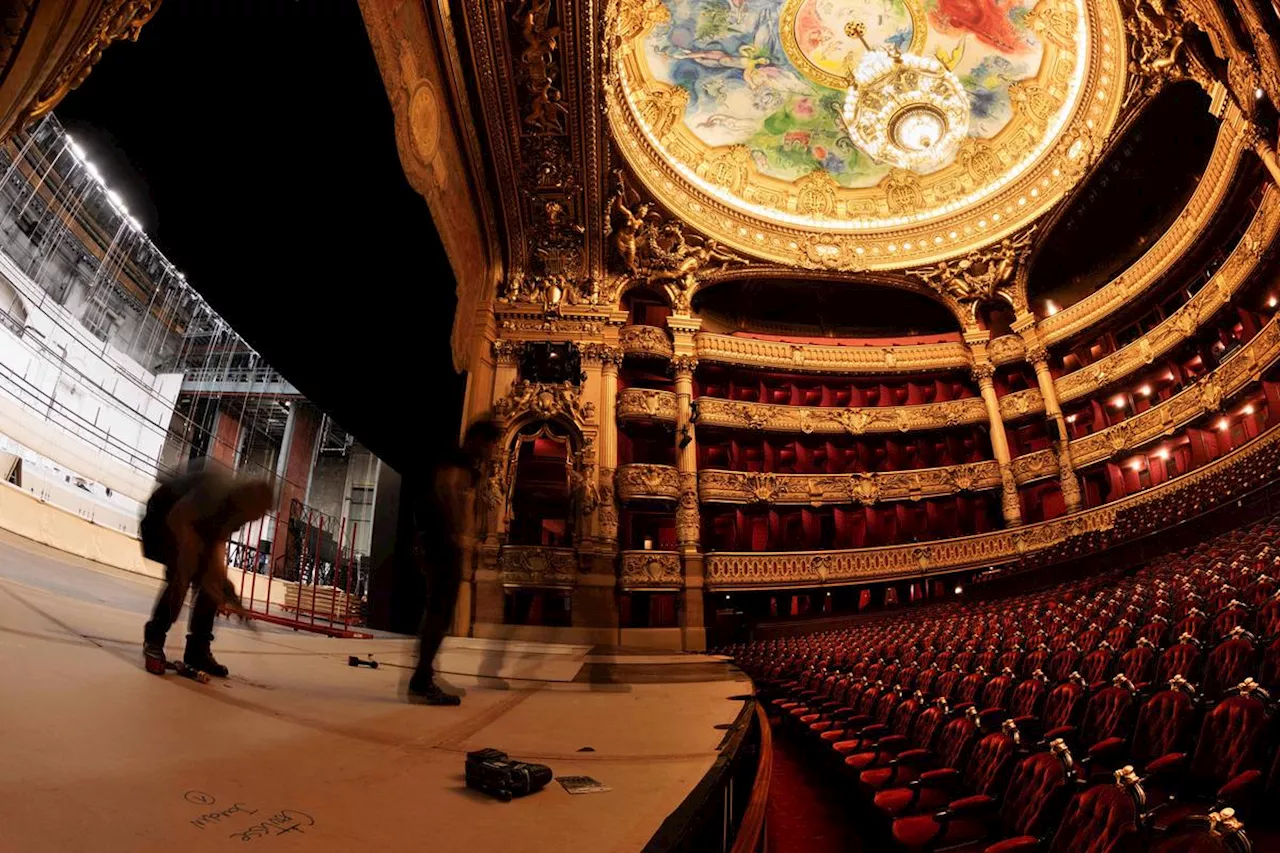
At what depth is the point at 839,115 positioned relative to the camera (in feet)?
47.4

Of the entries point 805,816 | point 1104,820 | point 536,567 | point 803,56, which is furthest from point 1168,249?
point 1104,820

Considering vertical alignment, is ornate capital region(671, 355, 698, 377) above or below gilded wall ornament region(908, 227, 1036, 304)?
below

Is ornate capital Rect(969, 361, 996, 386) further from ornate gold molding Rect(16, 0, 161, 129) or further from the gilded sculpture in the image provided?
ornate gold molding Rect(16, 0, 161, 129)

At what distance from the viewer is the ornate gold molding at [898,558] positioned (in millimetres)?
12250

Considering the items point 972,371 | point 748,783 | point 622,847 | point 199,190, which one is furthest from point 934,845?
point 972,371

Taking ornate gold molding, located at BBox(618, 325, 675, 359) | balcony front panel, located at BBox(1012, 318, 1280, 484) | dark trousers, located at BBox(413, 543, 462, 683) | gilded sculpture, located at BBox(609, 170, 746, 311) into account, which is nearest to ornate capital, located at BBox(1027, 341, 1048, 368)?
balcony front panel, located at BBox(1012, 318, 1280, 484)

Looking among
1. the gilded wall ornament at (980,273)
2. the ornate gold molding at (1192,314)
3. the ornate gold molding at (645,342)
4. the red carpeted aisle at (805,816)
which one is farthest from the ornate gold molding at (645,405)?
the red carpeted aisle at (805,816)

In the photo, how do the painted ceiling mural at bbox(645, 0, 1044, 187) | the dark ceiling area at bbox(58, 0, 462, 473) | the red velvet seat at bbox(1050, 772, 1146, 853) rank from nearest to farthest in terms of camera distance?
the red velvet seat at bbox(1050, 772, 1146, 853)
the dark ceiling area at bbox(58, 0, 462, 473)
the painted ceiling mural at bbox(645, 0, 1044, 187)

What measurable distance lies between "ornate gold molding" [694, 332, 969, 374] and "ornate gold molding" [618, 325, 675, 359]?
1.10 meters

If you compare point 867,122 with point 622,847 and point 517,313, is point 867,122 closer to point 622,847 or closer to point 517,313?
point 517,313

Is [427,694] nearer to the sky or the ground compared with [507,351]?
nearer to the ground

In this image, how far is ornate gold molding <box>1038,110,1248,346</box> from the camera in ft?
34.5

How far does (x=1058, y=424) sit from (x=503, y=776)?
15.5 metres

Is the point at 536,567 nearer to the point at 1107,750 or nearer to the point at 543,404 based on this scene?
the point at 543,404
